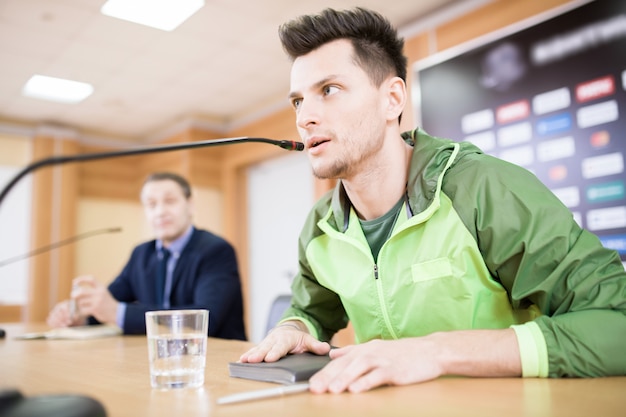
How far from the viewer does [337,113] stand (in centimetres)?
127

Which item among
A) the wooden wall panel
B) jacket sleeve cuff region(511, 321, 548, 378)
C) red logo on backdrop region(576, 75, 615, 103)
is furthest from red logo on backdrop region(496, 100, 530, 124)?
jacket sleeve cuff region(511, 321, 548, 378)

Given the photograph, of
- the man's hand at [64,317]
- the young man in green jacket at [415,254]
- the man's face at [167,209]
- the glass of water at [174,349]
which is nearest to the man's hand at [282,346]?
the young man in green jacket at [415,254]

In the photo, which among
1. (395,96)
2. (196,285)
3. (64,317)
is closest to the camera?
(395,96)

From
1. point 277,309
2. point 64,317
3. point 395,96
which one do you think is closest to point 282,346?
point 395,96

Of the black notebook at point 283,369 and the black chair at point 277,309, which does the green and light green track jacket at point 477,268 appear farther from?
the black chair at point 277,309

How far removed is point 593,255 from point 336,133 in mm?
599

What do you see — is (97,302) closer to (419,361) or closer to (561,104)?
(419,361)

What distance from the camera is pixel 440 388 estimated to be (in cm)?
75

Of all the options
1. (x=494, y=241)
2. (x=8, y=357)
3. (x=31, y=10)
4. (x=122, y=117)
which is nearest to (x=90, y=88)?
(x=122, y=117)

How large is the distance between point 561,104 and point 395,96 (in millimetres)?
1870

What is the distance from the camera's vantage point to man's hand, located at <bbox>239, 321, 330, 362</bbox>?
3.18ft

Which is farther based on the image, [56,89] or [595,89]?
[56,89]

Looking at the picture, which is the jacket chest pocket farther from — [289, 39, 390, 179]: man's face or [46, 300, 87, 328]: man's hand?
[46, 300, 87, 328]: man's hand

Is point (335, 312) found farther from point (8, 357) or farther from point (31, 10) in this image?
point (31, 10)
